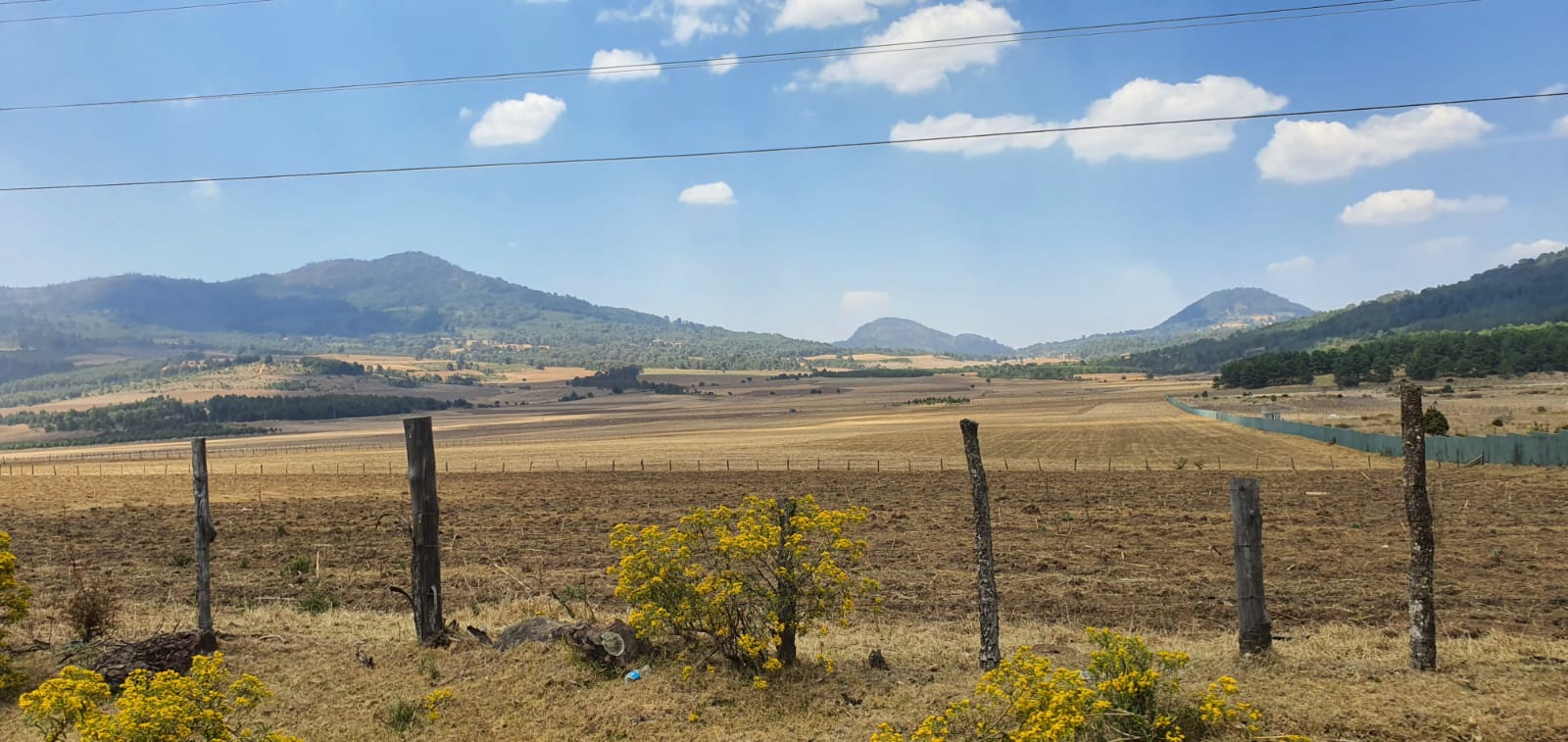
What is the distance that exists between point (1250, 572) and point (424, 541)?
8802mm

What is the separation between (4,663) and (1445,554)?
74.8ft

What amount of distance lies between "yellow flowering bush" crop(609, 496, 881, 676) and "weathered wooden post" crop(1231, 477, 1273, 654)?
143 inches

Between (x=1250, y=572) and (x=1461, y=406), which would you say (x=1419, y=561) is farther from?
(x=1461, y=406)

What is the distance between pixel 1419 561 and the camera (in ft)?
26.5

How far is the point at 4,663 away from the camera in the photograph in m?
8.23

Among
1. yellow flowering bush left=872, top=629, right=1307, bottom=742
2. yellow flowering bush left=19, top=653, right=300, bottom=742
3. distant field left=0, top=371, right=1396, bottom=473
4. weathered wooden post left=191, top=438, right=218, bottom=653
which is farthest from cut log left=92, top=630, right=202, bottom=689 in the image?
distant field left=0, top=371, right=1396, bottom=473

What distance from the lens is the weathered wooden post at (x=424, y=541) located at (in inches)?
387

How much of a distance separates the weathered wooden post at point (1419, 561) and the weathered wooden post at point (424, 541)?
9.81m

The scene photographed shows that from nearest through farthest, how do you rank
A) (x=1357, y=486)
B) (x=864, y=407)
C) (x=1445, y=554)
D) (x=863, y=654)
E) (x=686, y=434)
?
(x=863, y=654), (x=1445, y=554), (x=1357, y=486), (x=686, y=434), (x=864, y=407)

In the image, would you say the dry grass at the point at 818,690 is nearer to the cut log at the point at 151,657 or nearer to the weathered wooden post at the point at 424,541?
the weathered wooden post at the point at 424,541

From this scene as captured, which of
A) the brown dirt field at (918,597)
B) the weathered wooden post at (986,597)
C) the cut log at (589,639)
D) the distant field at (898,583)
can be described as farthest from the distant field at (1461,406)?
the cut log at (589,639)

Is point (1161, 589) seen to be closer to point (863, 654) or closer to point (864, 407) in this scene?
point (863, 654)

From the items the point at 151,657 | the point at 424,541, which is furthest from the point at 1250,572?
the point at 151,657

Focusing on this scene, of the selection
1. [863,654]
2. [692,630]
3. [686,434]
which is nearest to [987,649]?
[863,654]
